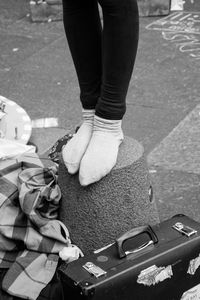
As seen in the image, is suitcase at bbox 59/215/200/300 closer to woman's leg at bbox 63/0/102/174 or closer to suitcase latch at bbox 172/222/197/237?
suitcase latch at bbox 172/222/197/237

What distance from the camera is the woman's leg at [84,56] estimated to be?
2.76m

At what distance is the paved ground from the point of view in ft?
12.6

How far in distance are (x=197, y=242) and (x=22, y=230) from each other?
0.74 m

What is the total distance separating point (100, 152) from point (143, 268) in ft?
1.82

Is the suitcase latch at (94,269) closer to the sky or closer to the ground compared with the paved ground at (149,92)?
closer to the sky

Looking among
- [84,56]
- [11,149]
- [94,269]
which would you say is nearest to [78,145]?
[84,56]

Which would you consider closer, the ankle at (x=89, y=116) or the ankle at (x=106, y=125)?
the ankle at (x=106, y=125)

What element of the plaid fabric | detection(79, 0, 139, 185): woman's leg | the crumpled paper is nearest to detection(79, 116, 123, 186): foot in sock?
detection(79, 0, 139, 185): woman's leg

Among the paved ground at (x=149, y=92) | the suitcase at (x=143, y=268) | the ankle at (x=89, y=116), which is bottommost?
the paved ground at (x=149, y=92)

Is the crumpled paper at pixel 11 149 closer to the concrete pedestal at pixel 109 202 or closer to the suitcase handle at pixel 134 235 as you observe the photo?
the concrete pedestal at pixel 109 202

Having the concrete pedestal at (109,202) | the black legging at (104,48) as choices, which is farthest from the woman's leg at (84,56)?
the concrete pedestal at (109,202)

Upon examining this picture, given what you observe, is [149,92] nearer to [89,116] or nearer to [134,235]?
[89,116]

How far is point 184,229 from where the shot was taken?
2.64 m

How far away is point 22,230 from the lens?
2.77 metres
